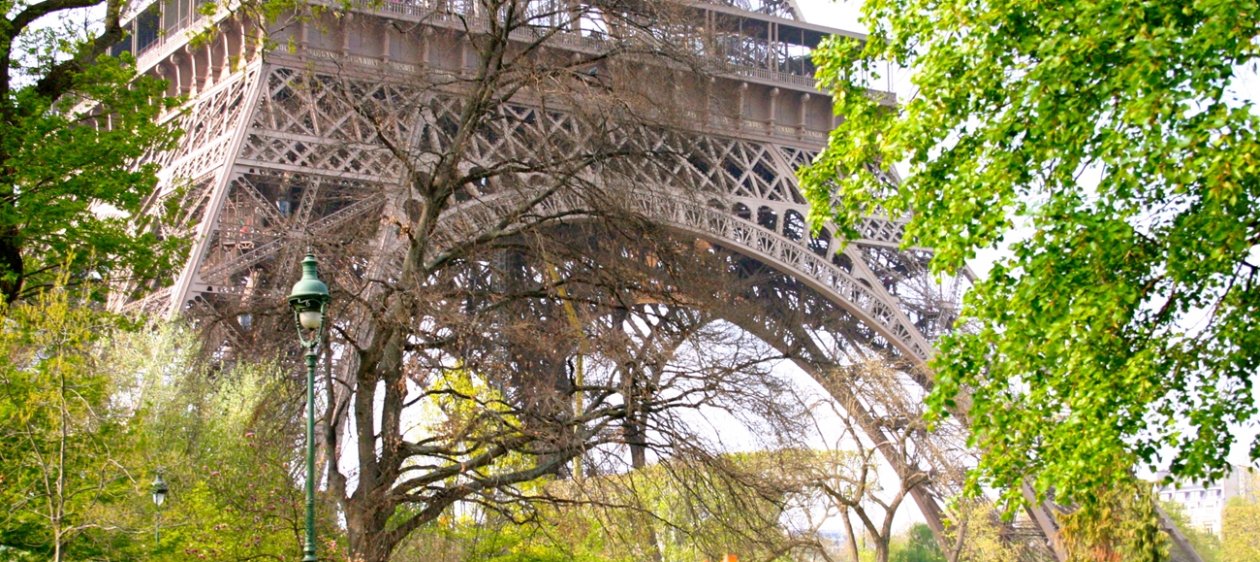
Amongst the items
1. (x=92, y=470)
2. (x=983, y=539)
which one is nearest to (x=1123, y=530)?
(x=92, y=470)

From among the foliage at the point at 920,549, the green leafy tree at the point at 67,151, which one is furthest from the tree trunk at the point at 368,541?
the foliage at the point at 920,549

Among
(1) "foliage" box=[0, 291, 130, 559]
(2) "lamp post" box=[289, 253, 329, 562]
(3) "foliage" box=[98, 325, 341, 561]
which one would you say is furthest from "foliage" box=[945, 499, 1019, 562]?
(2) "lamp post" box=[289, 253, 329, 562]

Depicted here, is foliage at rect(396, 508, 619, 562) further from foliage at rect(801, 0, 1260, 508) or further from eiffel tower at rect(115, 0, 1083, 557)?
foliage at rect(801, 0, 1260, 508)

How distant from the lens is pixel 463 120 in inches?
689

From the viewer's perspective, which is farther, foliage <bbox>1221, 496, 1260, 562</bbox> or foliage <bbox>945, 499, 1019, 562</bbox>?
foliage <bbox>1221, 496, 1260, 562</bbox>

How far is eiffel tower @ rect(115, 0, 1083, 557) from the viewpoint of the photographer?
57.6 feet

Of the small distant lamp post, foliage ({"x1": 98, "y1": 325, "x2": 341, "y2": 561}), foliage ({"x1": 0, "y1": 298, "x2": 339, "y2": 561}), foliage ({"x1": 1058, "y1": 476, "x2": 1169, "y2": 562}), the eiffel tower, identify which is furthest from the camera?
foliage ({"x1": 1058, "y1": 476, "x2": 1169, "y2": 562})

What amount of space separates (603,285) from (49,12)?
7.45 m

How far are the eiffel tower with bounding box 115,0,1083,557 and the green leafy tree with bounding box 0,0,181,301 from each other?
111 centimetres

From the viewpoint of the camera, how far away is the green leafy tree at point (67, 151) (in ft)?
62.3

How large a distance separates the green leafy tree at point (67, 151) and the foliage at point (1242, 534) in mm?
71243

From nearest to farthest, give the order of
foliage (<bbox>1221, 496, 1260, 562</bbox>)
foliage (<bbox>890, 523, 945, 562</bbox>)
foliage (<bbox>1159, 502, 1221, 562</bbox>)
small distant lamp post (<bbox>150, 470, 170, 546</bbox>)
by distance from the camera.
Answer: small distant lamp post (<bbox>150, 470, 170, 546</bbox>), foliage (<bbox>1221, 496, 1260, 562</bbox>), foliage (<bbox>890, 523, 945, 562</bbox>), foliage (<bbox>1159, 502, 1221, 562</bbox>)

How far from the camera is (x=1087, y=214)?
1425 centimetres

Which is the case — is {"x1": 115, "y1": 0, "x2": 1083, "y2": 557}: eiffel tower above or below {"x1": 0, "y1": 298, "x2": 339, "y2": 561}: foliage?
above
